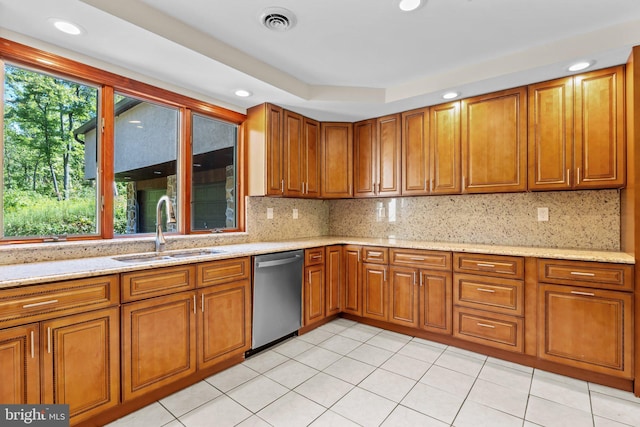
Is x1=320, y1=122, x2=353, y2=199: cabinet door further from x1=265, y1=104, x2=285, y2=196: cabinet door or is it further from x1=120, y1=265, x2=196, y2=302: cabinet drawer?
x1=120, y1=265, x2=196, y2=302: cabinet drawer

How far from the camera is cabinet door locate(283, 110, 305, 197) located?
11.0 ft

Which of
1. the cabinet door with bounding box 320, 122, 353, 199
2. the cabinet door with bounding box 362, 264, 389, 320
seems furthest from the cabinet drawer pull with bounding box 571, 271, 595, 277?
the cabinet door with bounding box 320, 122, 353, 199

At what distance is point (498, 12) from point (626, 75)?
119 cm

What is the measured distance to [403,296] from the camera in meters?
3.11

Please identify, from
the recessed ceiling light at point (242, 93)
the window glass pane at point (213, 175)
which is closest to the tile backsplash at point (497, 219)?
the window glass pane at point (213, 175)

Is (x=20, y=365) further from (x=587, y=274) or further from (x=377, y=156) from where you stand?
(x=587, y=274)

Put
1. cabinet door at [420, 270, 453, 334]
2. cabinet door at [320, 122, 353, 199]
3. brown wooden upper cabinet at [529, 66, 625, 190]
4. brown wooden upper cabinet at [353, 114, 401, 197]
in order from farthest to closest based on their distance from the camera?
cabinet door at [320, 122, 353, 199], brown wooden upper cabinet at [353, 114, 401, 197], cabinet door at [420, 270, 453, 334], brown wooden upper cabinet at [529, 66, 625, 190]

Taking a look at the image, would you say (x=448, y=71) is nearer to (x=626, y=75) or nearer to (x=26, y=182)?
(x=626, y=75)

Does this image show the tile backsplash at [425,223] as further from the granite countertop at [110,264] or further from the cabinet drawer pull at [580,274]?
the cabinet drawer pull at [580,274]

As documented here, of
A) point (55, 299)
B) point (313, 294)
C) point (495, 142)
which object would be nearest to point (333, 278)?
point (313, 294)

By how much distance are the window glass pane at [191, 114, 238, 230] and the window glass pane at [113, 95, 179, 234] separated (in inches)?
8.0

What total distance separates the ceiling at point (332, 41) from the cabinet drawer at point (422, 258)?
1.52m

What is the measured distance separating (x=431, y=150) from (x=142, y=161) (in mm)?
2785

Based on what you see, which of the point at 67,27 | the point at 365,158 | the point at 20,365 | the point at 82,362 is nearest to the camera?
the point at 20,365
